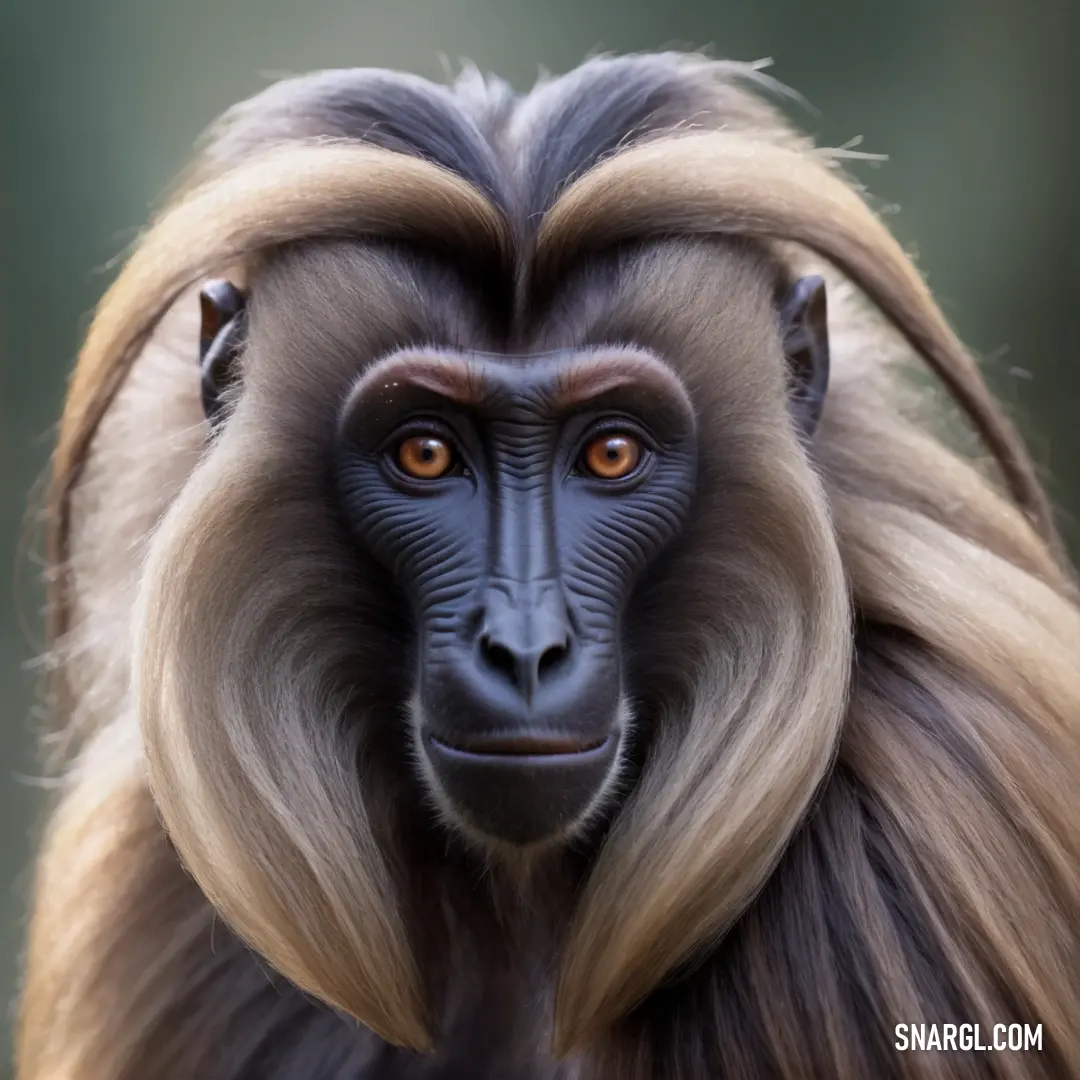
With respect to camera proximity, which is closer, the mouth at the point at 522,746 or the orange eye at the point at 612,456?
the mouth at the point at 522,746

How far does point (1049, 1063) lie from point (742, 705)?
1.71 ft

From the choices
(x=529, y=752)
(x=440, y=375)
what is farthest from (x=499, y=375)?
(x=529, y=752)

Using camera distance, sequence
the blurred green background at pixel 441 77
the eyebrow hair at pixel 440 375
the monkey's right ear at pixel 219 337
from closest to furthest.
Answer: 1. the eyebrow hair at pixel 440 375
2. the monkey's right ear at pixel 219 337
3. the blurred green background at pixel 441 77

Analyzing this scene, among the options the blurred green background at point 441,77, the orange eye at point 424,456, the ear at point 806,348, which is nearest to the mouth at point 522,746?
the orange eye at point 424,456

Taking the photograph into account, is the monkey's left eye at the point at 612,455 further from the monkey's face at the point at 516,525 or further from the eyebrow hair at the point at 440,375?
the eyebrow hair at the point at 440,375

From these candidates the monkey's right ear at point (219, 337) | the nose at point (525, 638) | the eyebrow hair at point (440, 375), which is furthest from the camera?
the monkey's right ear at point (219, 337)

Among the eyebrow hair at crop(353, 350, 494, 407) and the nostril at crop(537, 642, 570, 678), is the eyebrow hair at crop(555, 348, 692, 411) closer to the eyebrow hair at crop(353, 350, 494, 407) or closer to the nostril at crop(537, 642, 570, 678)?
the eyebrow hair at crop(353, 350, 494, 407)

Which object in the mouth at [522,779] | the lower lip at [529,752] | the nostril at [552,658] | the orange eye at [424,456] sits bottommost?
the mouth at [522,779]

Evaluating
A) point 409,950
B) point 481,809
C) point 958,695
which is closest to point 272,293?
point 481,809

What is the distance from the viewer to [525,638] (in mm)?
1632

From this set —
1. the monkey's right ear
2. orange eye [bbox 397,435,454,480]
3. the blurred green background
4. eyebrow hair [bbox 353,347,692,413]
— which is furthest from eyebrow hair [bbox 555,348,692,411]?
the blurred green background

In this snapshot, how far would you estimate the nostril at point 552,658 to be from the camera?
1645 mm

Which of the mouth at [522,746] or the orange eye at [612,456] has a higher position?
the orange eye at [612,456]

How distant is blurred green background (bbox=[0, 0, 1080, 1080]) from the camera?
3562mm
